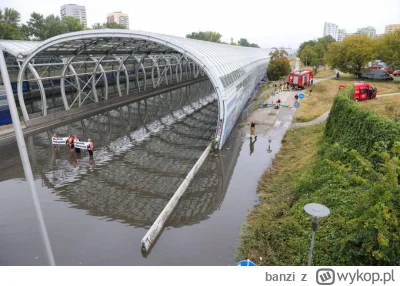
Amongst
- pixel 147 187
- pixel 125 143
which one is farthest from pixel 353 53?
pixel 147 187

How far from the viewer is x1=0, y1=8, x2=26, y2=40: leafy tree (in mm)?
51250

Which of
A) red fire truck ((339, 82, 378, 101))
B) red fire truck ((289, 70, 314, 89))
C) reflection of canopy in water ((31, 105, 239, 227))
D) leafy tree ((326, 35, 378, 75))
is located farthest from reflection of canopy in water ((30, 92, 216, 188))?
leafy tree ((326, 35, 378, 75))

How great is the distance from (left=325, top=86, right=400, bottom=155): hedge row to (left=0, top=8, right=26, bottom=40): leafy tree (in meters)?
55.9

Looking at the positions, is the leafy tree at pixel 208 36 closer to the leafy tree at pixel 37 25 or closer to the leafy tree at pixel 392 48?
the leafy tree at pixel 37 25

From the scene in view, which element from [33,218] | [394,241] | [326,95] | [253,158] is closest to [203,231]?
[394,241]

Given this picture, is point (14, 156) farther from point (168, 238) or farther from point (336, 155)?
point (336, 155)

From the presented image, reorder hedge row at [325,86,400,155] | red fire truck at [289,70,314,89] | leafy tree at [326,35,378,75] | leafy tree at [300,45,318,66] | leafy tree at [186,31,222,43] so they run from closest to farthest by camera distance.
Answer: hedge row at [325,86,400,155] → red fire truck at [289,70,314,89] → leafy tree at [326,35,378,75] → leafy tree at [300,45,318,66] → leafy tree at [186,31,222,43]

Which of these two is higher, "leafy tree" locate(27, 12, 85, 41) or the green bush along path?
"leafy tree" locate(27, 12, 85, 41)

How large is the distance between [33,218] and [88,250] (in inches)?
144

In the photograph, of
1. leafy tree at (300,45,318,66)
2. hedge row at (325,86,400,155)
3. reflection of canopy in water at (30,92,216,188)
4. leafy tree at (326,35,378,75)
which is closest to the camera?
hedge row at (325,86,400,155)

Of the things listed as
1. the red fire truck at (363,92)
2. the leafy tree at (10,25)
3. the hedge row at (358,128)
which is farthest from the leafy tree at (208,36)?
the hedge row at (358,128)

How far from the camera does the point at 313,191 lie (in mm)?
12062

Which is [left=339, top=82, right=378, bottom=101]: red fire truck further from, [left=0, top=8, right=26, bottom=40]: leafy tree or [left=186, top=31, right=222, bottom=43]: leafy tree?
[left=186, top=31, right=222, bottom=43]: leafy tree

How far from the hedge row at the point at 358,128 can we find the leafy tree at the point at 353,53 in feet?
109
